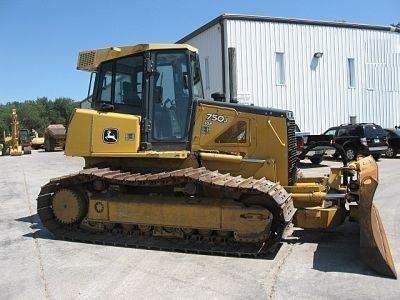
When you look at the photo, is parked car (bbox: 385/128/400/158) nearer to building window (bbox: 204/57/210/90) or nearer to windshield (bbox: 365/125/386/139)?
windshield (bbox: 365/125/386/139)

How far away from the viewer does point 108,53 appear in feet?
27.2

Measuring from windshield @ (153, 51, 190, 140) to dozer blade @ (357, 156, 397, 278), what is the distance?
2944 mm

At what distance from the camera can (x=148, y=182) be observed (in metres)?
7.28

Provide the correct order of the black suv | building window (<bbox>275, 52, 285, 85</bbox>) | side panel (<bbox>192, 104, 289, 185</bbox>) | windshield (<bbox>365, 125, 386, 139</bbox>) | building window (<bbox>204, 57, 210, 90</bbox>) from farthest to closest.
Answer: building window (<bbox>275, 52, 285, 85</bbox>), building window (<bbox>204, 57, 210, 90</bbox>), windshield (<bbox>365, 125, 386, 139</bbox>), the black suv, side panel (<bbox>192, 104, 289, 185</bbox>)

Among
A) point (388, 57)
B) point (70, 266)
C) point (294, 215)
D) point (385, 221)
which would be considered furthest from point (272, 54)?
point (70, 266)

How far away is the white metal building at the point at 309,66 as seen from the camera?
22469 mm

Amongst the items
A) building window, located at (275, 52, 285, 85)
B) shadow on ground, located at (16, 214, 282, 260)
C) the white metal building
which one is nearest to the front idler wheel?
shadow on ground, located at (16, 214, 282, 260)

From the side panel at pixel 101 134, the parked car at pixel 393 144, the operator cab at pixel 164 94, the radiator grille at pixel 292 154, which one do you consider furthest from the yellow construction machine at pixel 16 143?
the radiator grille at pixel 292 154

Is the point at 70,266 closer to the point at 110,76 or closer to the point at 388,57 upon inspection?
the point at 110,76

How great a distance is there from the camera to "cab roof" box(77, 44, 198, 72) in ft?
25.8

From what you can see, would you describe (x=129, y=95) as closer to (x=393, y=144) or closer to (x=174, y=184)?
(x=174, y=184)

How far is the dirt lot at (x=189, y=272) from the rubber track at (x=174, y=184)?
180mm

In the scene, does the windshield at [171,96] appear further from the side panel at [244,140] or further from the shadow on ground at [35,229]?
the shadow on ground at [35,229]

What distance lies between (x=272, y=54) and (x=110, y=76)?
636 inches
